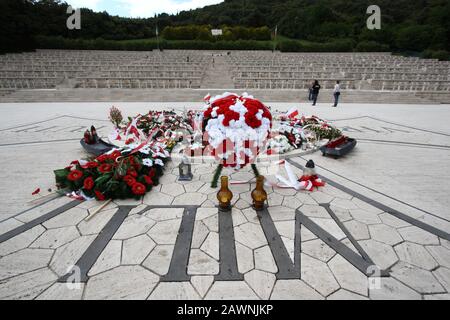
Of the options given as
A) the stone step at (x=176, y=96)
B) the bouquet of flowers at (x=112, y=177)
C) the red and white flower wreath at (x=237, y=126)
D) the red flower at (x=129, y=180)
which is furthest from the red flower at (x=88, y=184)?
the stone step at (x=176, y=96)

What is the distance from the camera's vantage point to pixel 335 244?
3193 mm

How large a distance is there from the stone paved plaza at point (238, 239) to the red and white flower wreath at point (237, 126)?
3.46ft

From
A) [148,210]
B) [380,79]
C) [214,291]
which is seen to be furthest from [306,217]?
[380,79]

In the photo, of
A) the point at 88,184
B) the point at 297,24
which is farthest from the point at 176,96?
the point at 297,24

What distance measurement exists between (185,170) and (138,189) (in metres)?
1.21

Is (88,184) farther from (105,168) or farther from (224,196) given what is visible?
(224,196)

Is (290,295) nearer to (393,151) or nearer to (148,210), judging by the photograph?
(148,210)

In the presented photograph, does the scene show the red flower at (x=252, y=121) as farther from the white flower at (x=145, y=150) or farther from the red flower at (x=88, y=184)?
the red flower at (x=88, y=184)

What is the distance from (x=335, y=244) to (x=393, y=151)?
524 cm

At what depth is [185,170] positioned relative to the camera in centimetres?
510

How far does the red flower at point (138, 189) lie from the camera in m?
4.15

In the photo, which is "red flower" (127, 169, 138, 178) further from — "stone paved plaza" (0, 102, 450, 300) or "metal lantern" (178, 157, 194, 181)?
"metal lantern" (178, 157, 194, 181)

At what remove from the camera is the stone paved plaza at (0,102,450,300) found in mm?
2549

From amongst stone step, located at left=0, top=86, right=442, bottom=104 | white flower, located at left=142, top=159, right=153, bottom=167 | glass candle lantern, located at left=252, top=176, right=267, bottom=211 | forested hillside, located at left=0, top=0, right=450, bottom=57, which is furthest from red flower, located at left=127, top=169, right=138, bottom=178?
forested hillside, located at left=0, top=0, right=450, bottom=57
